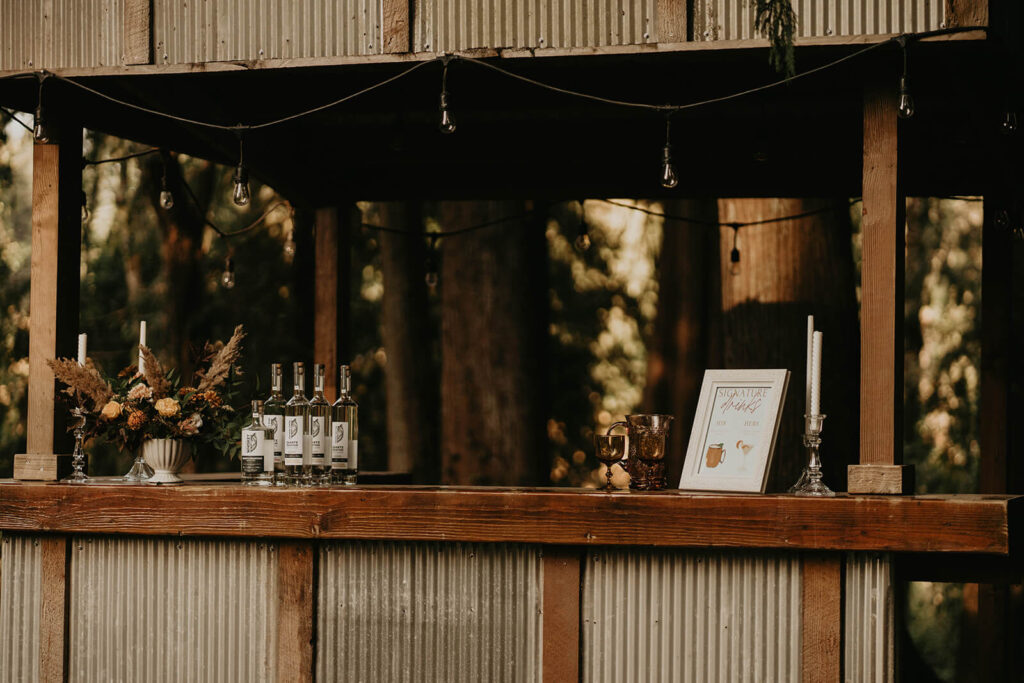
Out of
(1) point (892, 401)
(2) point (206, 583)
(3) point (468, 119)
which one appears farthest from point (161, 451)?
(1) point (892, 401)

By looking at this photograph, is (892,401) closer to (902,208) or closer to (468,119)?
(902,208)

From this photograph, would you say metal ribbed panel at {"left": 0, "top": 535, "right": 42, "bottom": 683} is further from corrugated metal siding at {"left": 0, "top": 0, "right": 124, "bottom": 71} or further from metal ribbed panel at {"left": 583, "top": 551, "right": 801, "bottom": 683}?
metal ribbed panel at {"left": 583, "top": 551, "right": 801, "bottom": 683}

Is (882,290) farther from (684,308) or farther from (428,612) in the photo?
(684,308)

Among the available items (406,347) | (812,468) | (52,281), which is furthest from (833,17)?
(406,347)

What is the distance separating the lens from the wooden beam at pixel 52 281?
16.3 ft

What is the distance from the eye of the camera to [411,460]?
1066 centimetres

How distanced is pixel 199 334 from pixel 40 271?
8.62 meters

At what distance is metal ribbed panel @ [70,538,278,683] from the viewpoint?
4.63 metres

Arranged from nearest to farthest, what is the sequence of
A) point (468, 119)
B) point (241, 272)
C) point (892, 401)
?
1. point (892, 401)
2. point (468, 119)
3. point (241, 272)

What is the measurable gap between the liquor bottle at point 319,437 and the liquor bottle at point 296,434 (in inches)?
1.0

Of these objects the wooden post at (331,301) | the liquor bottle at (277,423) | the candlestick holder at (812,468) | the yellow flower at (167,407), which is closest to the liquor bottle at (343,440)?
the liquor bottle at (277,423)

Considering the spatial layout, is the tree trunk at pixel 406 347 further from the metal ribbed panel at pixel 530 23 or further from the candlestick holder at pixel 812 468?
the candlestick holder at pixel 812 468

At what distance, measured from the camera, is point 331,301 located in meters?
6.96

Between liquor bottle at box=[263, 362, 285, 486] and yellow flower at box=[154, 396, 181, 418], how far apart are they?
334 mm
